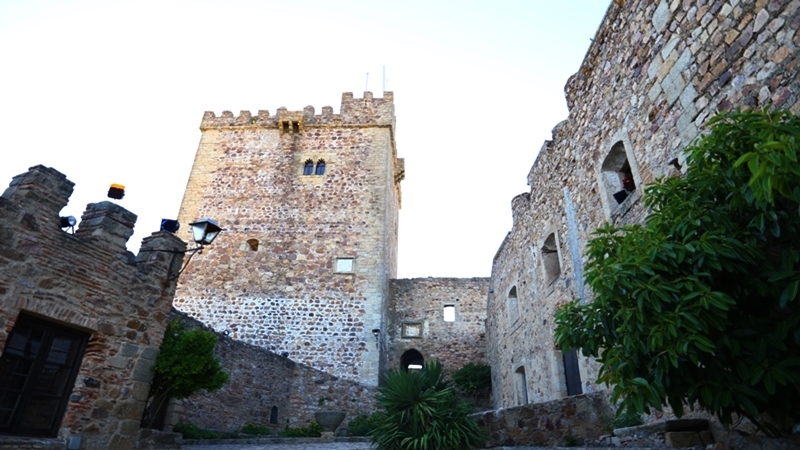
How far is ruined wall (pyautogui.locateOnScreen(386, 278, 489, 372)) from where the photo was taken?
18.5m

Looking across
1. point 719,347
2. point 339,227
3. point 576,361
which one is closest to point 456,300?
point 339,227

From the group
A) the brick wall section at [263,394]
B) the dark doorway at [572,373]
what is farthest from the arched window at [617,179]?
the brick wall section at [263,394]

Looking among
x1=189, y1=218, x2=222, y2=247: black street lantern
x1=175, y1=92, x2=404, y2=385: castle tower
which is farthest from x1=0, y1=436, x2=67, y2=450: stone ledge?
x1=175, y1=92, x2=404, y2=385: castle tower

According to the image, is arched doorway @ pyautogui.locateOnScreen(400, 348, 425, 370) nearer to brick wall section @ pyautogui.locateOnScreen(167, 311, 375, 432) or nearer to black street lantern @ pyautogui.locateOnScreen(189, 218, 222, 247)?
brick wall section @ pyautogui.locateOnScreen(167, 311, 375, 432)

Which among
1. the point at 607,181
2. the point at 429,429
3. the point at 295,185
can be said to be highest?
the point at 295,185

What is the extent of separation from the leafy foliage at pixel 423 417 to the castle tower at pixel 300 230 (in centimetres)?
921

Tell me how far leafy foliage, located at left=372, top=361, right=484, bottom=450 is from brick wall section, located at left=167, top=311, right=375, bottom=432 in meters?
5.37

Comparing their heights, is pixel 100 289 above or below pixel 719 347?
above

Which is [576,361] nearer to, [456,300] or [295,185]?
[456,300]

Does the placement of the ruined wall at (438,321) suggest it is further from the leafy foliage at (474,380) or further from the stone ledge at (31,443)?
the stone ledge at (31,443)

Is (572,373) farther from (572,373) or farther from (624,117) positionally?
(624,117)

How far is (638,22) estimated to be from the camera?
6.14 meters

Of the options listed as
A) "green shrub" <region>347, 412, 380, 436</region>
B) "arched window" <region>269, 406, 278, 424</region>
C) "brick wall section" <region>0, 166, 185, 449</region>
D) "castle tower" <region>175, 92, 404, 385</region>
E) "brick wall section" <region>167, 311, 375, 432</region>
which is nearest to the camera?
"brick wall section" <region>0, 166, 185, 449</region>

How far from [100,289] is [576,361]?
748cm
